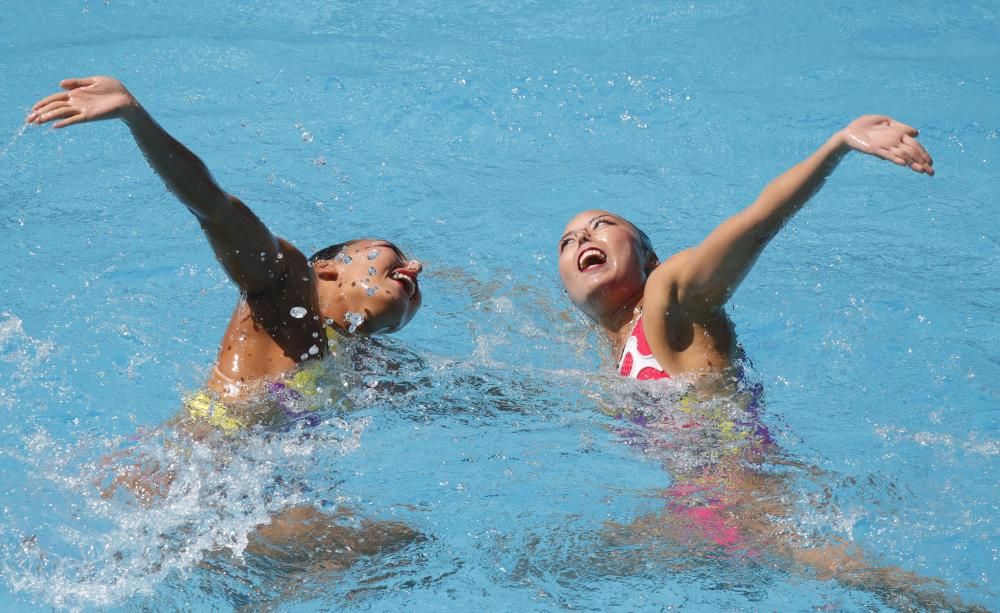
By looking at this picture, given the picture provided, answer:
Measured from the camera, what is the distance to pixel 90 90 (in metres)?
2.96

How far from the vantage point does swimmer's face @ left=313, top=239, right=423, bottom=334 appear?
3869 mm

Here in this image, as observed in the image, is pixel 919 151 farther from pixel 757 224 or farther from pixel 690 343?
pixel 690 343

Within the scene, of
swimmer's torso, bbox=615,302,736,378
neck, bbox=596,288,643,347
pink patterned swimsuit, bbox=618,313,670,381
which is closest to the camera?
swimmer's torso, bbox=615,302,736,378

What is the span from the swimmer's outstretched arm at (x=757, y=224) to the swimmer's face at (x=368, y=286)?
0.87 metres

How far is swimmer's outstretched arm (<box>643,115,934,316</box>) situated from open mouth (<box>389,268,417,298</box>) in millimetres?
848

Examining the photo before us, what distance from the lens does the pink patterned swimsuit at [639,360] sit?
3.76 m

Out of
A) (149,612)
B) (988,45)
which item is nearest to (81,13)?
(149,612)

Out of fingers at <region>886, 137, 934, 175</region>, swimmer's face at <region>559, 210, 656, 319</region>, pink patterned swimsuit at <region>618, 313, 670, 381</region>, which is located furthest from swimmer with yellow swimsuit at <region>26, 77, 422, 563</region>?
fingers at <region>886, 137, 934, 175</region>

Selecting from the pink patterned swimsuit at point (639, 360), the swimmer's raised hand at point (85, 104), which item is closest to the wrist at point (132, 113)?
the swimmer's raised hand at point (85, 104)

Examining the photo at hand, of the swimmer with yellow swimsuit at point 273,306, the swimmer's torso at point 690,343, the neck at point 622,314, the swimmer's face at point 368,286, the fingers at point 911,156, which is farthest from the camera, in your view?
the neck at point 622,314

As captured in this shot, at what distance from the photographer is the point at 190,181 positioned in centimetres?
312

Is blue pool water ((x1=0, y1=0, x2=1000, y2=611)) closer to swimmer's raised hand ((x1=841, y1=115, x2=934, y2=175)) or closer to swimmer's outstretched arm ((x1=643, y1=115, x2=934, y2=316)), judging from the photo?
swimmer's outstretched arm ((x1=643, y1=115, x2=934, y2=316))

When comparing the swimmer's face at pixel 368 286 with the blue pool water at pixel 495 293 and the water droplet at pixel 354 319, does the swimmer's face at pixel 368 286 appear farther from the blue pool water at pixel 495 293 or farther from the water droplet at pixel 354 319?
the blue pool water at pixel 495 293

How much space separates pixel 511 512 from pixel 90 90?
180cm
